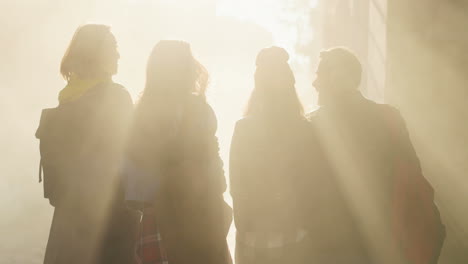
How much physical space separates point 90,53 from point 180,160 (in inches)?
31.2

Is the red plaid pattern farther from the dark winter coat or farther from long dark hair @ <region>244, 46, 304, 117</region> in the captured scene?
long dark hair @ <region>244, 46, 304, 117</region>

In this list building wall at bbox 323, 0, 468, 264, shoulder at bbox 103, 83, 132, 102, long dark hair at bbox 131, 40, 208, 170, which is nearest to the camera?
long dark hair at bbox 131, 40, 208, 170

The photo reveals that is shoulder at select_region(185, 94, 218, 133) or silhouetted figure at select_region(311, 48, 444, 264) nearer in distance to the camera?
silhouetted figure at select_region(311, 48, 444, 264)

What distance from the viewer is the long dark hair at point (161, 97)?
324cm

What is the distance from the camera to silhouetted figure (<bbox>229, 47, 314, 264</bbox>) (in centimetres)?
324

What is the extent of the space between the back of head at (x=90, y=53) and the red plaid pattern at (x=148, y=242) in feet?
2.67

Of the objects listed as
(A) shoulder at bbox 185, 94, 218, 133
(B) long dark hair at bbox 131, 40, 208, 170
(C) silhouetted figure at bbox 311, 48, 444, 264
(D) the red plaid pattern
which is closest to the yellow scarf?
(B) long dark hair at bbox 131, 40, 208, 170

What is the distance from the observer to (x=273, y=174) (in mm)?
3307

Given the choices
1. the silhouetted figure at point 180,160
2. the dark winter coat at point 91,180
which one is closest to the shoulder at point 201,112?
the silhouetted figure at point 180,160

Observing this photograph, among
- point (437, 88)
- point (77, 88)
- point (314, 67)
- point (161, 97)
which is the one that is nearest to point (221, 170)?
point (161, 97)

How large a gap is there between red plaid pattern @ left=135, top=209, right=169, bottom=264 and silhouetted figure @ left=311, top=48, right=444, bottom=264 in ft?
2.67

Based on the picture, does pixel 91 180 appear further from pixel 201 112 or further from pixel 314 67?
pixel 314 67

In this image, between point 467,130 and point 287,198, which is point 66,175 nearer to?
point 287,198

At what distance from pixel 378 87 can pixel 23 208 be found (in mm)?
18453
